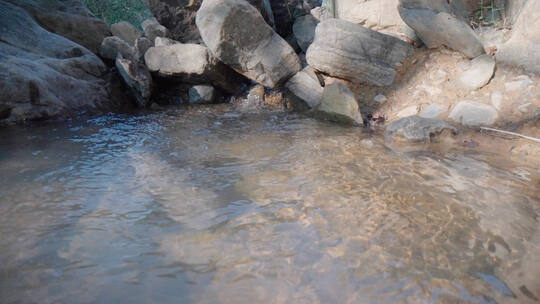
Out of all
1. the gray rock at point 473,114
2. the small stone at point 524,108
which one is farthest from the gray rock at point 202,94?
the small stone at point 524,108

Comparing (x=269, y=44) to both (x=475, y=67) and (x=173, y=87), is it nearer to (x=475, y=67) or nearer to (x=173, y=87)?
(x=173, y=87)

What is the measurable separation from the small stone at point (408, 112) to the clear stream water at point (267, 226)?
134 centimetres

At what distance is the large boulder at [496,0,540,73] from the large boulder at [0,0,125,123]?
21.4 ft

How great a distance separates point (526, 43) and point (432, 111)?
4.47 ft

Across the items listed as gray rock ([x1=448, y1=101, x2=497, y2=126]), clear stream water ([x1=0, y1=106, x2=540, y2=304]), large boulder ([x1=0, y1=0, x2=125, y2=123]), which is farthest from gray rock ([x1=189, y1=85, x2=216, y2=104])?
gray rock ([x1=448, y1=101, x2=497, y2=126])

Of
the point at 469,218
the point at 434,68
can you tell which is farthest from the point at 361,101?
the point at 469,218

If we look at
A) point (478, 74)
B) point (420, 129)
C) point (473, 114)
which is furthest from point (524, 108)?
point (420, 129)

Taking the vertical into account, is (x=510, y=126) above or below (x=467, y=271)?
above

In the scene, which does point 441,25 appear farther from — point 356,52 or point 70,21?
point 70,21

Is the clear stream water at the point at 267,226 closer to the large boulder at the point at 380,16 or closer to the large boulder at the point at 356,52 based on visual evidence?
the large boulder at the point at 356,52

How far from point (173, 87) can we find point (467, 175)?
229 inches

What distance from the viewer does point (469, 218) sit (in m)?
2.12

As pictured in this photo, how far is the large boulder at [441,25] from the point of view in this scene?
452cm

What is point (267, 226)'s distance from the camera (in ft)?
6.77
